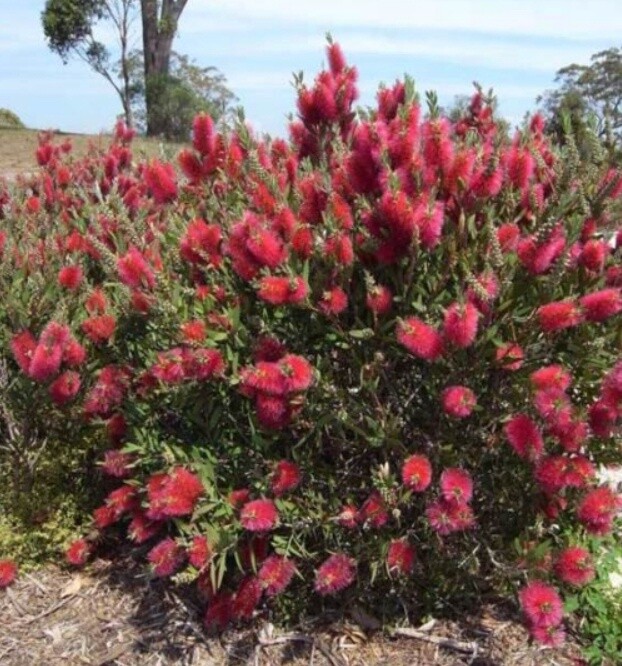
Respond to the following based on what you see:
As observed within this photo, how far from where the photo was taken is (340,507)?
9.08ft

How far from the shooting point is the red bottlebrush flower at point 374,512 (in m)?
2.60

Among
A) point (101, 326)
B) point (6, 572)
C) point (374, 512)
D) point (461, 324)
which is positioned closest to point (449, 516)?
point (374, 512)

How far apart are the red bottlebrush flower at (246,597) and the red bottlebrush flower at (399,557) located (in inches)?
17.2

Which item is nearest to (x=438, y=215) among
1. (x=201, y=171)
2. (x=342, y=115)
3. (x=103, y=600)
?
(x=342, y=115)

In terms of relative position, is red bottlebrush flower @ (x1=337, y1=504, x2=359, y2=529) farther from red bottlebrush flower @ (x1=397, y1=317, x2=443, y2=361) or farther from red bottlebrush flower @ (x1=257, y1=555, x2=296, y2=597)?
red bottlebrush flower @ (x1=397, y1=317, x2=443, y2=361)

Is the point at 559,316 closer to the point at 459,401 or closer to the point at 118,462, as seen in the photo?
the point at 459,401

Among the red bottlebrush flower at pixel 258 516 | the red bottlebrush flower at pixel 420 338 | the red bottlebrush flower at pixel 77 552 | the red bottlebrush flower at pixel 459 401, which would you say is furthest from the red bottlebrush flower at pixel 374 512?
the red bottlebrush flower at pixel 77 552

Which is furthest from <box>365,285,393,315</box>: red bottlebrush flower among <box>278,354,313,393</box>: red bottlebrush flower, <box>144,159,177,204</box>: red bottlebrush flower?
<box>144,159,177,204</box>: red bottlebrush flower


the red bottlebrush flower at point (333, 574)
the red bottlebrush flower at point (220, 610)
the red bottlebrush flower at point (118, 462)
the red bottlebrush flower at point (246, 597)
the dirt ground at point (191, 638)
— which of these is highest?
the red bottlebrush flower at point (118, 462)

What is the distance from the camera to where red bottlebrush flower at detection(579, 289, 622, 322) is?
242 cm

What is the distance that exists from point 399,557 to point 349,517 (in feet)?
0.59

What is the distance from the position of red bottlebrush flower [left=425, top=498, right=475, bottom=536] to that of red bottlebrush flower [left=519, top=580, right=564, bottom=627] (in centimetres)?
25

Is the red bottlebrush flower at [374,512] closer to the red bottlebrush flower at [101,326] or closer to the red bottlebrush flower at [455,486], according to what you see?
the red bottlebrush flower at [455,486]

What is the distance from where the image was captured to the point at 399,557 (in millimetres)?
2654
